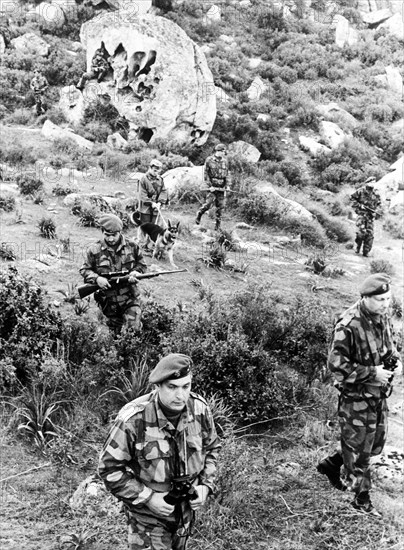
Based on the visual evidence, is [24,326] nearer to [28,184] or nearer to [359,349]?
[359,349]

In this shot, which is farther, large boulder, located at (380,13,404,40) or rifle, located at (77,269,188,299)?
large boulder, located at (380,13,404,40)

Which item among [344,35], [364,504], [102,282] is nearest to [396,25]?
[344,35]

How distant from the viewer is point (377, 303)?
4809mm

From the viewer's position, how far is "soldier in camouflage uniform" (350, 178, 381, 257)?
1472 centimetres

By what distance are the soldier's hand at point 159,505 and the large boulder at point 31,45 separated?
26.8m

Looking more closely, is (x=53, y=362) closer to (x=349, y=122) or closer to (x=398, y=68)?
(x=349, y=122)

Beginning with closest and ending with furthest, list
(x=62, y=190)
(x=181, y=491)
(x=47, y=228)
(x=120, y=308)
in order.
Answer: (x=181, y=491) < (x=120, y=308) < (x=47, y=228) < (x=62, y=190)

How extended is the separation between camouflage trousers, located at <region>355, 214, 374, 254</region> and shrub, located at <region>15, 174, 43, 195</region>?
7946mm

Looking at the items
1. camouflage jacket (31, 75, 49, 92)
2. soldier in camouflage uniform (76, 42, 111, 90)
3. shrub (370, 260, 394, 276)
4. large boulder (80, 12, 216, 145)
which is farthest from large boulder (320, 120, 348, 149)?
camouflage jacket (31, 75, 49, 92)

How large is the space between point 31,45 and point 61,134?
30.3 ft

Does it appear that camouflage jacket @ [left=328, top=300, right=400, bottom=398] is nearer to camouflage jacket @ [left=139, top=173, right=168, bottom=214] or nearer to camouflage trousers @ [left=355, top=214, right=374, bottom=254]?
camouflage jacket @ [left=139, top=173, right=168, bottom=214]

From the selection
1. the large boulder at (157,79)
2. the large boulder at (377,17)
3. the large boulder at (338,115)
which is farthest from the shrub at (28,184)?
the large boulder at (377,17)

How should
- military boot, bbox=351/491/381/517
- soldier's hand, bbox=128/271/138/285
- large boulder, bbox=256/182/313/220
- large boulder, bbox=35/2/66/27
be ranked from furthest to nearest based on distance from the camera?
large boulder, bbox=35/2/66/27, large boulder, bbox=256/182/313/220, soldier's hand, bbox=128/271/138/285, military boot, bbox=351/491/381/517

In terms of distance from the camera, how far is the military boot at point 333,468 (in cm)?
553
